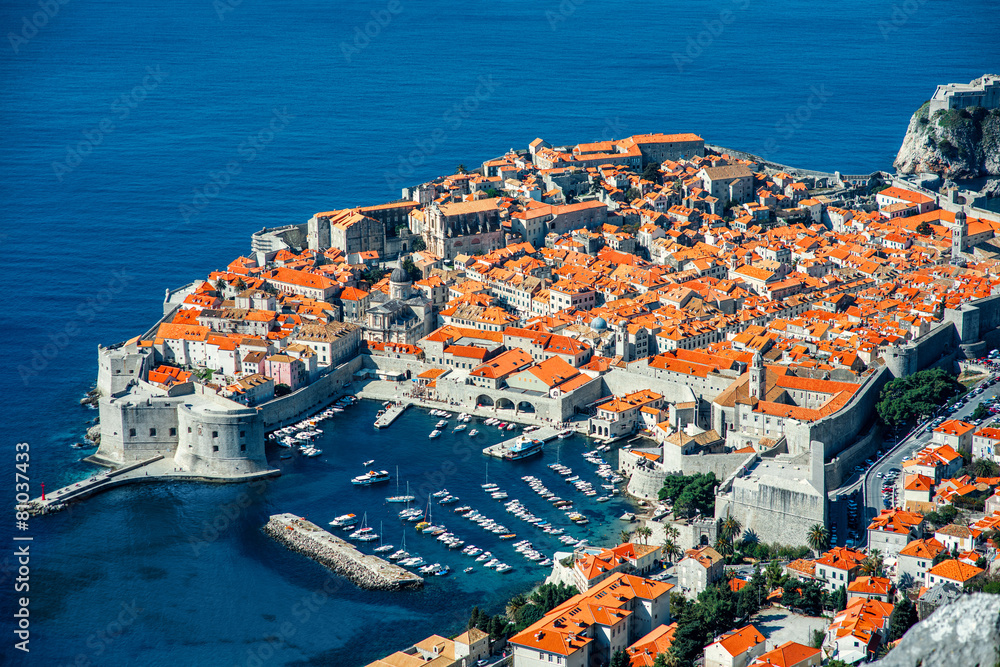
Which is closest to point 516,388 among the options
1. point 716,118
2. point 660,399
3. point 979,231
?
point 660,399

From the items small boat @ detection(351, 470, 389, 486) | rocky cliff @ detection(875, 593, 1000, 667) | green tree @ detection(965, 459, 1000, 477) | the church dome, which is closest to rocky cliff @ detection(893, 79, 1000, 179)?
the church dome

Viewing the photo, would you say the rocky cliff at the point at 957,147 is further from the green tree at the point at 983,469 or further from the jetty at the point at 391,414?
the green tree at the point at 983,469

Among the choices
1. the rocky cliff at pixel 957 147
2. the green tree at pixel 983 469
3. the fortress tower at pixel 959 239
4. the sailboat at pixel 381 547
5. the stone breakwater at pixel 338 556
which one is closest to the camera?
the stone breakwater at pixel 338 556

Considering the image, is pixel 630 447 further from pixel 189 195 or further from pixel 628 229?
pixel 189 195

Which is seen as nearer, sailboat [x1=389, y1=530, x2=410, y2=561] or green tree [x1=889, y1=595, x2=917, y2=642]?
green tree [x1=889, y1=595, x2=917, y2=642]

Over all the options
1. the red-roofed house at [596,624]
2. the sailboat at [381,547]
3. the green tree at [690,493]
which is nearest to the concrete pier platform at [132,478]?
the sailboat at [381,547]

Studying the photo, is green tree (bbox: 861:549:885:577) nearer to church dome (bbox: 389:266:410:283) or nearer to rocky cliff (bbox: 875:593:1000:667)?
rocky cliff (bbox: 875:593:1000:667)
